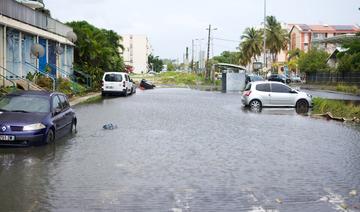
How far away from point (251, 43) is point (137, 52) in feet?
242

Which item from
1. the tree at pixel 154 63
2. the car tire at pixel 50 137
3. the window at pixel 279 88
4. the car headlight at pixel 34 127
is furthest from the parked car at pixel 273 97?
the tree at pixel 154 63

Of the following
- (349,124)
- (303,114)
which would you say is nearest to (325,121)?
(349,124)

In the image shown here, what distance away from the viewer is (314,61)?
79.9 meters

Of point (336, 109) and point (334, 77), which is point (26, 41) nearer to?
point (336, 109)

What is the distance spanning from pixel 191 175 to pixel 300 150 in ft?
14.9

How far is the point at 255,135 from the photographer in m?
17.0

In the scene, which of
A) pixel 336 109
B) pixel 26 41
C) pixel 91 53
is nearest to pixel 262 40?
pixel 91 53

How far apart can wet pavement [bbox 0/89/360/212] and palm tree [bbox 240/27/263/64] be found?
92353 millimetres

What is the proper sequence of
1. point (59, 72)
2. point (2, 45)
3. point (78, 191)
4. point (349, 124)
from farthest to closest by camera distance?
point (59, 72) < point (2, 45) < point (349, 124) < point (78, 191)

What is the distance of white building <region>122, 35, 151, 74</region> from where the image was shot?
176375mm

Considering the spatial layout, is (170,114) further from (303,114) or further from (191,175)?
(191,175)

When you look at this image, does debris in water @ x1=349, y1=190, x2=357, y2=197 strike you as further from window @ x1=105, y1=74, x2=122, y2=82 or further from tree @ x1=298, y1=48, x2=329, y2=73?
tree @ x1=298, y1=48, x2=329, y2=73

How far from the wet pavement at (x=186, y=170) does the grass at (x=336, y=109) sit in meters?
5.20

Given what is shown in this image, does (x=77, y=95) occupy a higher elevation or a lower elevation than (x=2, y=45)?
lower
